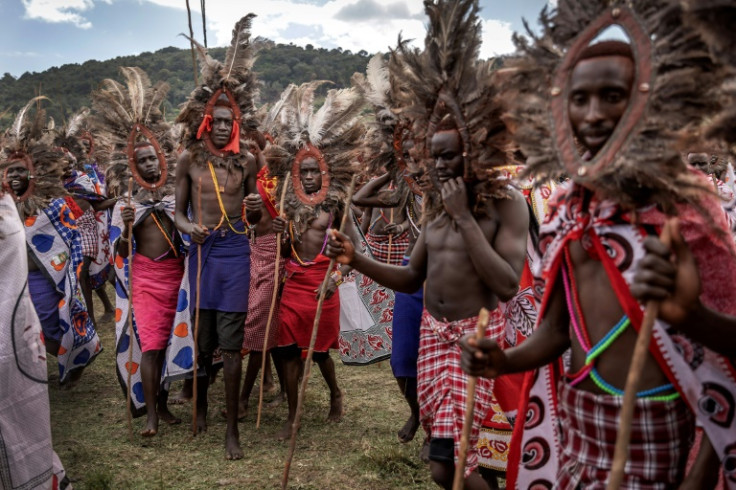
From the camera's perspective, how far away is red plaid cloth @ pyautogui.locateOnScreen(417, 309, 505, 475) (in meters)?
3.27

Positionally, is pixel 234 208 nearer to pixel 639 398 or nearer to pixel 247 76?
pixel 247 76

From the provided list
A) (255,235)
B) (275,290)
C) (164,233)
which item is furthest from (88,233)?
(275,290)

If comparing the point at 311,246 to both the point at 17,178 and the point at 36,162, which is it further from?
the point at 17,178

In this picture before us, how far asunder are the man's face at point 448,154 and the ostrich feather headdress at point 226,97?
8.82ft

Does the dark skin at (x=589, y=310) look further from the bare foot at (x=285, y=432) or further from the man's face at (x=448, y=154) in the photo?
the bare foot at (x=285, y=432)

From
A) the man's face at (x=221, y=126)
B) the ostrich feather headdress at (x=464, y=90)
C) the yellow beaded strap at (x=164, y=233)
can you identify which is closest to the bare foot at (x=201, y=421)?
the yellow beaded strap at (x=164, y=233)

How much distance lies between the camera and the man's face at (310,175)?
5695 mm

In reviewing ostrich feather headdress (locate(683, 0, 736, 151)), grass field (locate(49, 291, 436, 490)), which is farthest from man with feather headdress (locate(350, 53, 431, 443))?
ostrich feather headdress (locate(683, 0, 736, 151))

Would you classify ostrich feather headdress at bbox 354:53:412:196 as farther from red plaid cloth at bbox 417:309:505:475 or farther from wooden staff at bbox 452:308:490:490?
wooden staff at bbox 452:308:490:490

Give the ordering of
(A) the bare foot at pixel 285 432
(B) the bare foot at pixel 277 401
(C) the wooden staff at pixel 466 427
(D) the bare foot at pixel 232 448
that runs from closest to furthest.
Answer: (C) the wooden staff at pixel 466 427
(D) the bare foot at pixel 232 448
(A) the bare foot at pixel 285 432
(B) the bare foot at pixel 277 401

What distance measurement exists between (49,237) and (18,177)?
0.73 meters

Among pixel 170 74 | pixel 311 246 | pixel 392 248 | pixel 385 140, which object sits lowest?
pixel 392 248

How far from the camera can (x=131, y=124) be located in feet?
19.5

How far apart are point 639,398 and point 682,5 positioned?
1.15 meters
